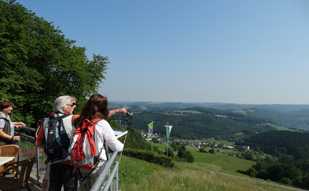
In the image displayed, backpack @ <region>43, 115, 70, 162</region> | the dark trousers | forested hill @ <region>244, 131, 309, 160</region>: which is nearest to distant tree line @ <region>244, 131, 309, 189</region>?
forested hill @ <region>244, 131, 309, 160</region>

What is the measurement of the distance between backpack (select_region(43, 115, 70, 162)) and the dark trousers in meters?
0.15

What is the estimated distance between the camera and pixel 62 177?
4.87 m

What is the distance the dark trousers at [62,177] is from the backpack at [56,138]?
15 centimetres

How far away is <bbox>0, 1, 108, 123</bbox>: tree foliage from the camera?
83.3 ft

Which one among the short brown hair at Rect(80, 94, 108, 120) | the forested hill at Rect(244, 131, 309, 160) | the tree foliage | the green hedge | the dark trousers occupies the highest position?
the tree foliage

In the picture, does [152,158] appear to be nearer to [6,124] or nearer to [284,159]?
[6,124]

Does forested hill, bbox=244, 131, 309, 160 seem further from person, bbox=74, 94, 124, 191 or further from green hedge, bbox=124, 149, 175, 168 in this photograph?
person, bbox=74, 94, 124, 191

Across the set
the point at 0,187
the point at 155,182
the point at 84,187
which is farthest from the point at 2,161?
the point at 155,182

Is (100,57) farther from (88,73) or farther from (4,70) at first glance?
(4,70)

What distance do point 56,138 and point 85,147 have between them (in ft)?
1.81

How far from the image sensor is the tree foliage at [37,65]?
83.3 feet

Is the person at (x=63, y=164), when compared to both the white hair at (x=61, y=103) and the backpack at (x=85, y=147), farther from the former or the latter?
the backpack at (x=85, y=147)

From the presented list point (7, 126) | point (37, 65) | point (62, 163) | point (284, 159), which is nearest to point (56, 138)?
point (62, 163)

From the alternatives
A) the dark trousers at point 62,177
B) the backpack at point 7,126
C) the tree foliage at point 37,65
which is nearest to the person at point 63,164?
the dark trousers at point 62,177
